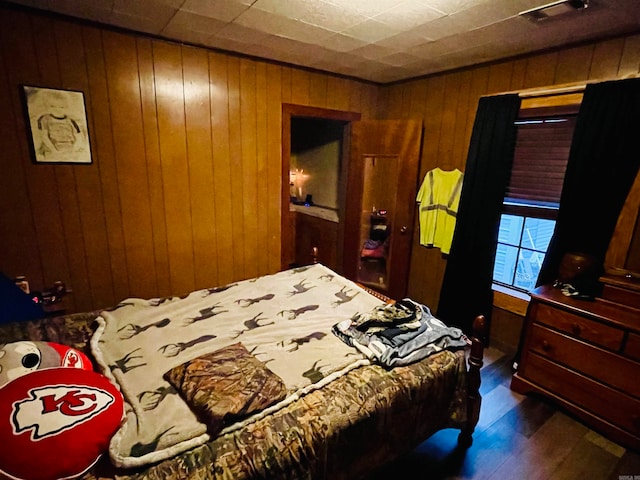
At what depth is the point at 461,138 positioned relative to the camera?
3033 mm

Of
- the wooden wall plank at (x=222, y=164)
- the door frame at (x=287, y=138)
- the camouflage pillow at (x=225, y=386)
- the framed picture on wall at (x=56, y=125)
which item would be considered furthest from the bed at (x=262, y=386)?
the door frame at (x=287, y=138)

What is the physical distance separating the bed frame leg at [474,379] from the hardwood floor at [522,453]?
103 mm

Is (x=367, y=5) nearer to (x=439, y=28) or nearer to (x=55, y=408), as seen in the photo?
(x=439, y=28)

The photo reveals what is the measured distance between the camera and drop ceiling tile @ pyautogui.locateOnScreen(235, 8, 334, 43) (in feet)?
6.56

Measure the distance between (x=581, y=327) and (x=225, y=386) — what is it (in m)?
2.07

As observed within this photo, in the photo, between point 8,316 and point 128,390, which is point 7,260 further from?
point 128,390

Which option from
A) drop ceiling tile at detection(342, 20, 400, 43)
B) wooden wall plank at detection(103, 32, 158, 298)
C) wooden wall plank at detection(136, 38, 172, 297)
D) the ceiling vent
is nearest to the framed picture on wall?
wooden wall plank at detection(103, 32, 158, 298)

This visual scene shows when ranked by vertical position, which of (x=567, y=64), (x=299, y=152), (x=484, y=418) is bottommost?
(x=484, y=418)

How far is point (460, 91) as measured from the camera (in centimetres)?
299

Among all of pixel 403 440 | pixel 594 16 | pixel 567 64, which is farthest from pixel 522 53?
pixel 403 440

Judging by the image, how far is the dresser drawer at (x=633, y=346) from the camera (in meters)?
1.81

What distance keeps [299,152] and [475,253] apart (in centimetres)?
331

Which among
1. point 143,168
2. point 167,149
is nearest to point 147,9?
point 167,149

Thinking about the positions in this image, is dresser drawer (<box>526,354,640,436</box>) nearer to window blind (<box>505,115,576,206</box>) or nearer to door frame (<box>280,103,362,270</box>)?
window blind (<box>505,115,576,206</box>)
